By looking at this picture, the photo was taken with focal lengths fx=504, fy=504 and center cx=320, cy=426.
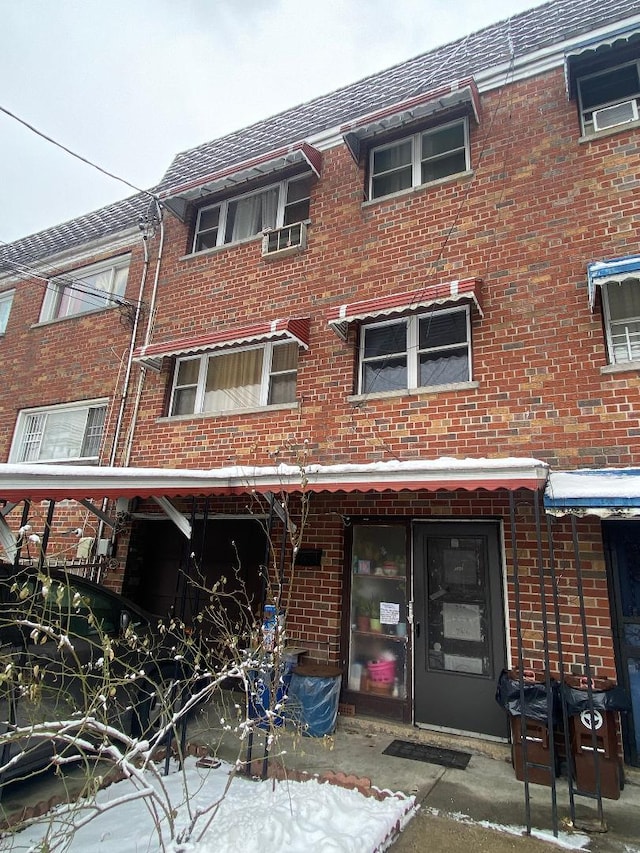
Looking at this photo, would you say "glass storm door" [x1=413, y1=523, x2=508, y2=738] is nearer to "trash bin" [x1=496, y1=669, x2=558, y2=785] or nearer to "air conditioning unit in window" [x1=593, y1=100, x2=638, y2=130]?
"trash bin" [x1=496, y1=669, x2=558, y2=785]

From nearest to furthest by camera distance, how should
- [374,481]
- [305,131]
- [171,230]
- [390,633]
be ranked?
[374,481] → [390,633] → [305,131] → [171,230]

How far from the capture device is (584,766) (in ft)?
15.0

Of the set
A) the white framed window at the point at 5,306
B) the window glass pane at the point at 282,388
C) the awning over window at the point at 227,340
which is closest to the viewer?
the awning over window at the point at 227,340

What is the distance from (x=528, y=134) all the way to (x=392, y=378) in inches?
155

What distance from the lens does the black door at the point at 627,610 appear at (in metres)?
5.17

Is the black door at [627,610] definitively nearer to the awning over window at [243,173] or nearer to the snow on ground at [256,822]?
the snow on ground at [256,822]

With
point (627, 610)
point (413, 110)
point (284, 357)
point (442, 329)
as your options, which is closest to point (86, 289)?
point (284, 357)

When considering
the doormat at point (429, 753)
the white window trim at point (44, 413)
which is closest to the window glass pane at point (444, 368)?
the doormat at point (429, 753)

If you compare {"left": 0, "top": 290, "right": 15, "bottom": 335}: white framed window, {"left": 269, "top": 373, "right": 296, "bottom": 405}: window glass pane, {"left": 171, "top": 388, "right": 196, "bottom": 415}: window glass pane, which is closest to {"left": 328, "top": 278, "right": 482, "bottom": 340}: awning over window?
{"left": 269, "top": 373, "right": 296, "bottom": 405}: window glass pane

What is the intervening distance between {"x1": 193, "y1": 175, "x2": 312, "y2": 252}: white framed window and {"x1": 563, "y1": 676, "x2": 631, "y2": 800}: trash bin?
801 centimetres

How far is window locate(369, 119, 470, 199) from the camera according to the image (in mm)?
7793

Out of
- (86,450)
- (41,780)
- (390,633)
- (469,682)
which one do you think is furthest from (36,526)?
(469,682)

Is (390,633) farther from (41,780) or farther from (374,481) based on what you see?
(41,780)

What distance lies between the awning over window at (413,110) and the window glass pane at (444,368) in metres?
3.61
